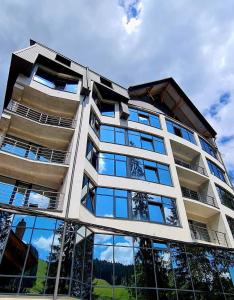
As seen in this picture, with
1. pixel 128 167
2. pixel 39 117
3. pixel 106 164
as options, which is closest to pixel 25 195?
pixel 106 164

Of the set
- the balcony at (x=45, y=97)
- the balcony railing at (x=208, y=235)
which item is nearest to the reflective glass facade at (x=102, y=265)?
the balcony railing at (x=208, y=235)

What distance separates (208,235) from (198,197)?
3.68 metres

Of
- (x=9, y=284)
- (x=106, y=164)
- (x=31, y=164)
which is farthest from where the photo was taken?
(x=106, y=164)

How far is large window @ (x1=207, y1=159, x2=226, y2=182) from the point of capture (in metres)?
26.5

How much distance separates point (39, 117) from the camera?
2012 centimetres

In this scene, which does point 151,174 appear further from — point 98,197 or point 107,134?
point 98,197

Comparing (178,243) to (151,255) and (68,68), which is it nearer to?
(151,255)

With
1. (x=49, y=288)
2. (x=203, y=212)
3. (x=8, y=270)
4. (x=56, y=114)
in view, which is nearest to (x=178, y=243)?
(x=203, y=212)

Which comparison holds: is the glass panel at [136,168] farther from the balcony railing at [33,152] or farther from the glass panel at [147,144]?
the balcony railing at [33,152]

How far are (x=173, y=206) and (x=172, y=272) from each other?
16.7 feet

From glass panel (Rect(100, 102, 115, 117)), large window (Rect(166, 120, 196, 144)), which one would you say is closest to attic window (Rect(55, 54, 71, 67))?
glass panel (Rect(100, 102, 115, 117))

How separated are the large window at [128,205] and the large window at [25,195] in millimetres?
2188

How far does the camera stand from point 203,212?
22.3 m

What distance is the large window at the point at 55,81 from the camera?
21.4 meters
